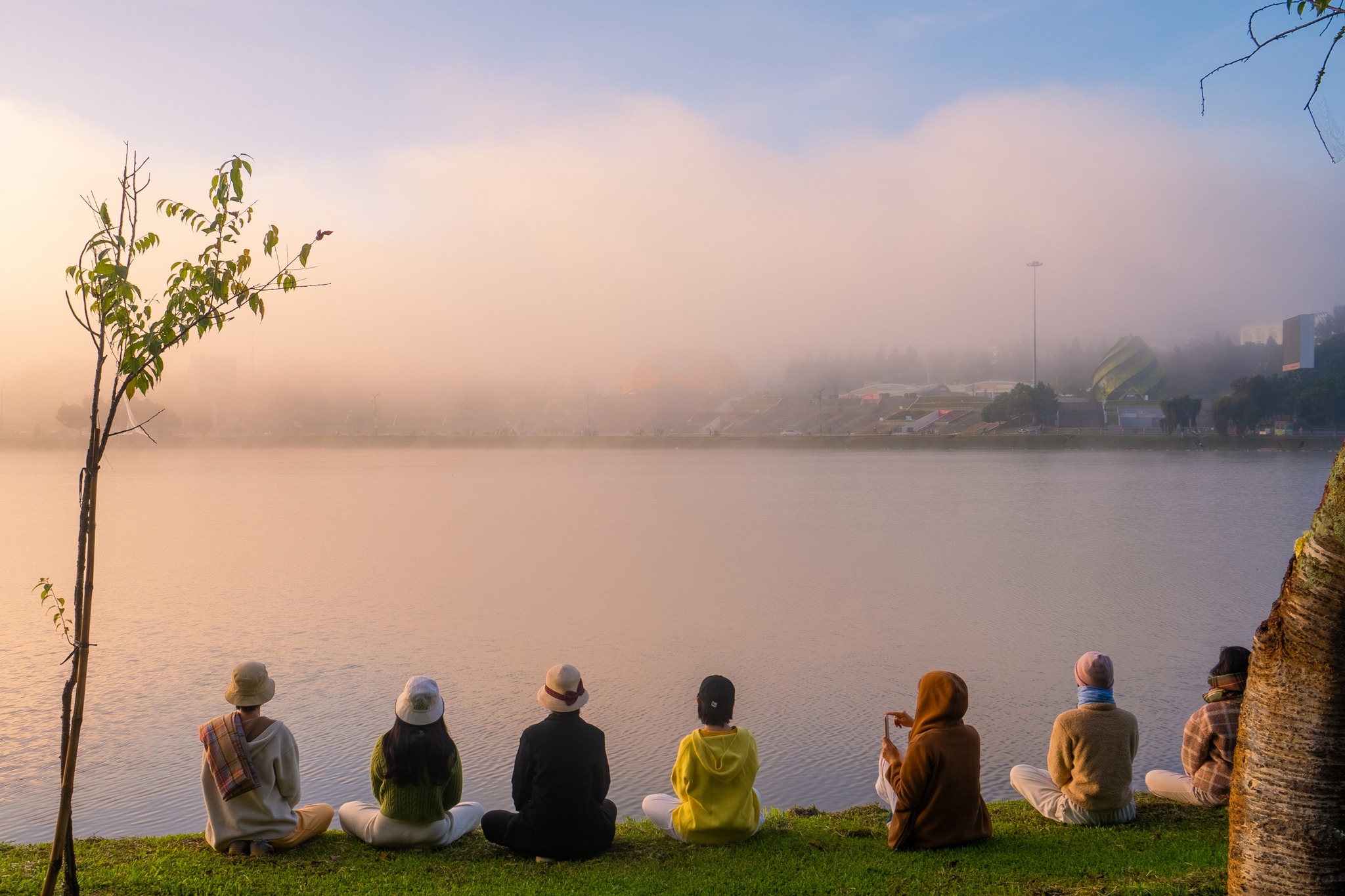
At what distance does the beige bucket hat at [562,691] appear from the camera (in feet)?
16.6

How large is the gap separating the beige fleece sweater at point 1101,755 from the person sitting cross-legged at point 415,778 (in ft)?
11.3

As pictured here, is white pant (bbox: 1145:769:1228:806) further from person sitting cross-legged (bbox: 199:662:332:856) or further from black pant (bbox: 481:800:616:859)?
person sitting cross-legged (bbox: 199:662:332:856)

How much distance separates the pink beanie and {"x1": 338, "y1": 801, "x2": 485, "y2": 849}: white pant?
139 inches

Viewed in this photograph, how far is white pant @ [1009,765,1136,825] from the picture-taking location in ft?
18.7

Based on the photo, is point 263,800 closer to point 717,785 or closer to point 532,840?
point 532,840

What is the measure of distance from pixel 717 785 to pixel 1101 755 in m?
2.17

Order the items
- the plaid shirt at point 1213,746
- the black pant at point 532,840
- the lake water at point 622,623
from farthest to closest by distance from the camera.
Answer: the lake water at point 622,623 < the plaid shirt at point 1213,746 < the black pant at point 532,840

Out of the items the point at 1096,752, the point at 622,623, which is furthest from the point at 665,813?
the point at 622,623

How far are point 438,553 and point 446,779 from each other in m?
23.9

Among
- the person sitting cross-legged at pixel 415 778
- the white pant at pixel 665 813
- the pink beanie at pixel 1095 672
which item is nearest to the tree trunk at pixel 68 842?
the person sitting cross-legged at pixel 415 778

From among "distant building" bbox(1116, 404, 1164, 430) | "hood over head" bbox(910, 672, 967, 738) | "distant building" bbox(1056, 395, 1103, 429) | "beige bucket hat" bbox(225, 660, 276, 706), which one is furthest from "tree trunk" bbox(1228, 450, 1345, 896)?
"distant building" bbox(1116, 404, 1164, 430)

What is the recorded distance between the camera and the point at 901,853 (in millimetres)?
5145

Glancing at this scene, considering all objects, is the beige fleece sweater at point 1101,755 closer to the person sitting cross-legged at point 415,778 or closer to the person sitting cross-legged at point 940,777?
the person sitting cross-legged at point 940,777

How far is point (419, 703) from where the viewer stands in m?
5.11
